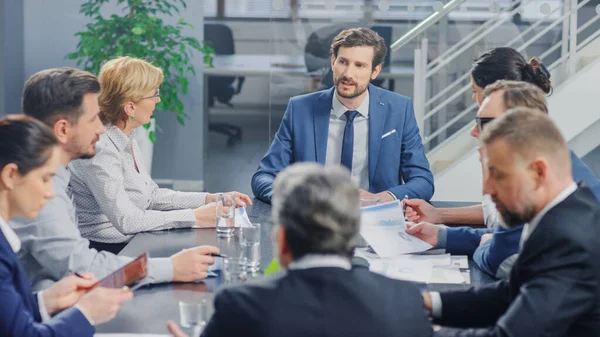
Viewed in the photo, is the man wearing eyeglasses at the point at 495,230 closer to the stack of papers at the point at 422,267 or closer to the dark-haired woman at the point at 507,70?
the stack of papers at the point at 422,267

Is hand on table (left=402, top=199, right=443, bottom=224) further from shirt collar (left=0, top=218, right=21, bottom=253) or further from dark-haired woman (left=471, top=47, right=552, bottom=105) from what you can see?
shirt collar (left=0, top=218, right=21, bottom=253)

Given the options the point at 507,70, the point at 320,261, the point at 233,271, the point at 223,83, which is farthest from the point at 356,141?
the point at 223,83

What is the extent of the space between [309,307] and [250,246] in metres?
0.90

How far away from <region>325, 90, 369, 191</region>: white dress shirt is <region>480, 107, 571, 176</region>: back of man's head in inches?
68.7

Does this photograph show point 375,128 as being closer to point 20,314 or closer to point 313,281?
point 20,314

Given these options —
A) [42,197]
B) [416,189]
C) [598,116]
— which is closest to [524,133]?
[42,197]

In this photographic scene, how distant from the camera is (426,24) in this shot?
5.46 m

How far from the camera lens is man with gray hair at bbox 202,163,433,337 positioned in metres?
1.49

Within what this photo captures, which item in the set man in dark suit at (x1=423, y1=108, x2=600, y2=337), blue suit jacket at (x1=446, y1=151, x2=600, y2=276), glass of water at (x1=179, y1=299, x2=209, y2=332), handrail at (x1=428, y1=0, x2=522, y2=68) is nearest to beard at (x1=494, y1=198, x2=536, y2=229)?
man in dark suit at (x1=423, y1=108, x2=600, y2=337)

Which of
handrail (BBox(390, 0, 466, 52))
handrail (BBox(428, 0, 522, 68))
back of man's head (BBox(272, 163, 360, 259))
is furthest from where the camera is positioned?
handrail (BBox(428, 0, 522, 68))

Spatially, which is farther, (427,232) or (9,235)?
(427,232)

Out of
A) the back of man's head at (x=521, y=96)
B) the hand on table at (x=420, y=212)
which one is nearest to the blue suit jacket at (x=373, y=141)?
the hand on table at (x=420, y=212)

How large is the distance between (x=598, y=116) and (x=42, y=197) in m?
4.03

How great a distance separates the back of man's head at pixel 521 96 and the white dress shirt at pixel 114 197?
112cm
